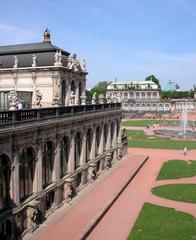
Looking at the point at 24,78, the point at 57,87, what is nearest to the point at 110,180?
the point at 57,87

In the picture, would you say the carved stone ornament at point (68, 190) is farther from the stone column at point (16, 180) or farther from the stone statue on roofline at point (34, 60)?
the stone statue on roofline at point (34, 60)

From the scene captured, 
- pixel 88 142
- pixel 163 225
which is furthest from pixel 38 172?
pixel 88 142

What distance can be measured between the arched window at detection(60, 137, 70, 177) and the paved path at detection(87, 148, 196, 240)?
5.25 metres

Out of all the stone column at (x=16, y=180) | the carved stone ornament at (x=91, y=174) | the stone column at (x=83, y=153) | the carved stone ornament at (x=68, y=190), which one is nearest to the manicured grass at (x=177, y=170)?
the carved stone ornament at (x=91, y=174)

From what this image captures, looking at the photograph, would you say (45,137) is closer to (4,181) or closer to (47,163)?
(47,163)

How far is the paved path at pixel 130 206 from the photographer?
25625 millimetres

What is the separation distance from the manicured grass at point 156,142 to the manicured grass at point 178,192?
28.5 m

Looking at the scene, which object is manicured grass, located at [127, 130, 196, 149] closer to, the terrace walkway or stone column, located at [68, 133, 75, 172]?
the terrace walkway

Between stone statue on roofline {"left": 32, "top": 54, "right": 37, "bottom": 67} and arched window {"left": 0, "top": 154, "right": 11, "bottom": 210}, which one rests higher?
stone statue on roofline {"left": 32, "top": 54, "right": 37, "bottom": 67}

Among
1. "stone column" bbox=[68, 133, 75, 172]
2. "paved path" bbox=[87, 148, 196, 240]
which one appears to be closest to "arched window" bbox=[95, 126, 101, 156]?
"paved path" bbox=[87, 148, 196, 240]

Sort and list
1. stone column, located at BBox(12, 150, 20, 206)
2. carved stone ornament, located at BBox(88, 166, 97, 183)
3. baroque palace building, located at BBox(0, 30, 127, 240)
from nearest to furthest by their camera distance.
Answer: baroque palace building, located at BBox(0, 30, 127, 240) < stone column, located at BBox(12, 150, 20, 206) < carved stone ornament, located at BBox(88, 166, 97, 183)

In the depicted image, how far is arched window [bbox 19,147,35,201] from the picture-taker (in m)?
24.4

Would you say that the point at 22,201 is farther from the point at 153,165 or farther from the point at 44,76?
the point at 153,165

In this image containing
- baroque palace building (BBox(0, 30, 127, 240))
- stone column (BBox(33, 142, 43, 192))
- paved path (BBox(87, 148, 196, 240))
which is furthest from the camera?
stone column (BBox(33, 142, 43, 192))
